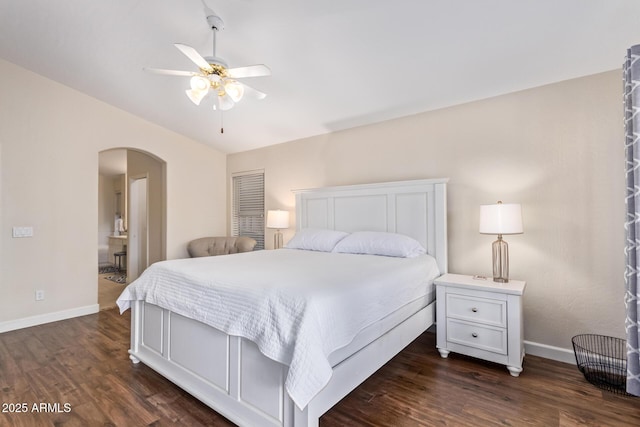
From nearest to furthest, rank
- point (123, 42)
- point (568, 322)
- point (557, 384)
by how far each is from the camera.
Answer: point (557, 384), point (568, 322), point (123, 42)

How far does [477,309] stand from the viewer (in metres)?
2.50

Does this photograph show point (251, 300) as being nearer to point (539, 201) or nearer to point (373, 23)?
point (373, 23)

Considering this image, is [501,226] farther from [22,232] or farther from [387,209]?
[22,232]

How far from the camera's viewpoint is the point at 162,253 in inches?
194

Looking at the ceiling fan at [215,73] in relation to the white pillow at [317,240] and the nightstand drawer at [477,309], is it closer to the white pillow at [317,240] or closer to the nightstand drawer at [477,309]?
the white pillow at [317,240]

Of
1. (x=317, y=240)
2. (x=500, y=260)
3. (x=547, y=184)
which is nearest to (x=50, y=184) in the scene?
(x=317, y=240)

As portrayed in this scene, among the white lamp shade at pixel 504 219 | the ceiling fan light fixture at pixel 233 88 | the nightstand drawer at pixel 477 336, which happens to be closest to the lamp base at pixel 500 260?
the white lamp shade at pixel 504 219

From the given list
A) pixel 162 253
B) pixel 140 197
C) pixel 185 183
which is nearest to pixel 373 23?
pixel 185 183

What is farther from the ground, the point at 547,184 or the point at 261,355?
the point at 547,184

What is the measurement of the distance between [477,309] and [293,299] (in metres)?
1.77

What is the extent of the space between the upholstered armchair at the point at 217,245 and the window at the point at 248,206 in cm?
41

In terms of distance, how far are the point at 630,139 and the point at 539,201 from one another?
87cm

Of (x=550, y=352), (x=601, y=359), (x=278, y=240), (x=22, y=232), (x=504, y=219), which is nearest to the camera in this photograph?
(x=601, y=359)

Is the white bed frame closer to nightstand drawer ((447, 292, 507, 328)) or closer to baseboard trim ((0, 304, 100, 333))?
nightstand drawer ((447, 292, 507, 328))
